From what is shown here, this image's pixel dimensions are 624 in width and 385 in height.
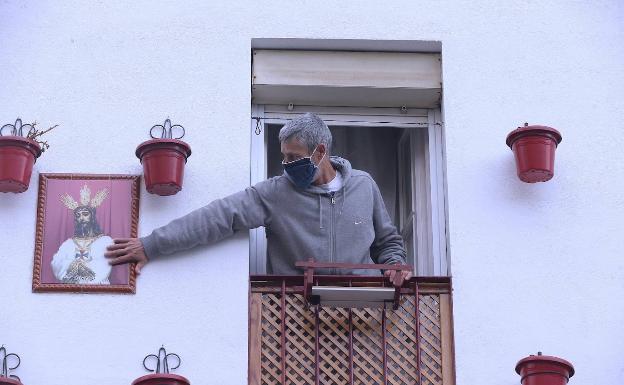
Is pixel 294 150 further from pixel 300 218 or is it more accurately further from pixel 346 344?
pixel 346 344

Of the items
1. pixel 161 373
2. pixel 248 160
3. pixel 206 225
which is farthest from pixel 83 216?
pixel 161 373

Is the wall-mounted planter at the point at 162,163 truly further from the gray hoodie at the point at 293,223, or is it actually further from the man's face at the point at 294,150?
the man's face at the point at 294,150

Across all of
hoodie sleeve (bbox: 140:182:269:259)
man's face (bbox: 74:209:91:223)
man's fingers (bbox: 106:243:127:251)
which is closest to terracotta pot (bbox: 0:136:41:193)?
man's face (bbox: 74:209:91:223)

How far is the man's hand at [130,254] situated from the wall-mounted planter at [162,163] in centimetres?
34

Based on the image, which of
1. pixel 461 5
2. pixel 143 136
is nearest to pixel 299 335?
pixel 143 136

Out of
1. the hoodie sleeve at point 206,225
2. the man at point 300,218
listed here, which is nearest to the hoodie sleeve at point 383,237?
the man at point 300,218

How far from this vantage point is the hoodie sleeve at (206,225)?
10938 millimetres

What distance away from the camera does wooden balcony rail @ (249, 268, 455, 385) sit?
35.3 ft

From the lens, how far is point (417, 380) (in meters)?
10.8

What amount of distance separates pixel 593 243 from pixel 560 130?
0.76m

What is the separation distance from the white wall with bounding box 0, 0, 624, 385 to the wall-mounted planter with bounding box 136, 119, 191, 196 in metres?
0.20

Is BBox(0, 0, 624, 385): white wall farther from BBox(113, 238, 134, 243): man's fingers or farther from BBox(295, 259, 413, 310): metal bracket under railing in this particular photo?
BBox(295, 259, 413, 310): metal bracket under railing

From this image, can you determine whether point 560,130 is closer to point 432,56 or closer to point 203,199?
point 432,56

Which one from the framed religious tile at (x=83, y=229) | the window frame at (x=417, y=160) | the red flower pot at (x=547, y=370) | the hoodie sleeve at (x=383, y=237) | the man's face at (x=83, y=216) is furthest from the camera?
the window frame at (x=417, y=160)
